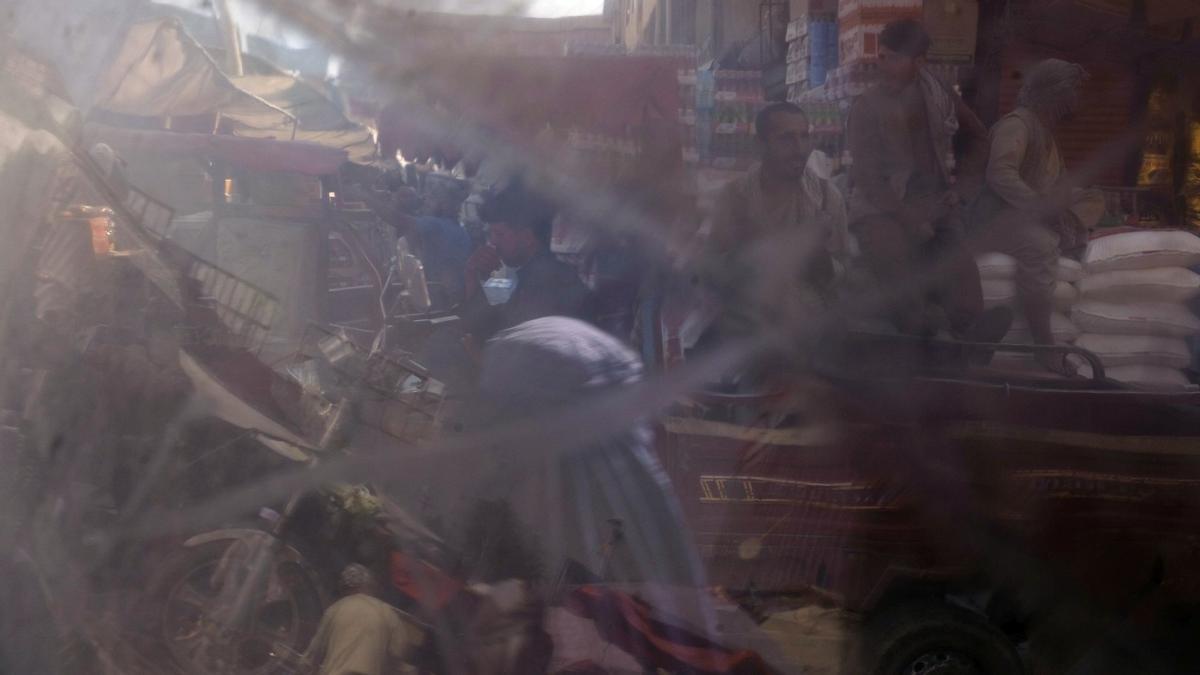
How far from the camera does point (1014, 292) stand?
12.8 ft

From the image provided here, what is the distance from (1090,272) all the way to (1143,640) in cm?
144

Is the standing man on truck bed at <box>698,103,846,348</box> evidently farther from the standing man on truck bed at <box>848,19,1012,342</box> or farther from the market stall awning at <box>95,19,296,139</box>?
the market stall awning at <box>95,19,296,139</box>

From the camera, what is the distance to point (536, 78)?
3.12 m

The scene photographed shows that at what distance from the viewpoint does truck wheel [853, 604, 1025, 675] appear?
324cm

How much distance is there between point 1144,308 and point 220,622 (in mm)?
3478

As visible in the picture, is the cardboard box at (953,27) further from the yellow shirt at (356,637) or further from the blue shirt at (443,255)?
the yellow shirt at (356,637)

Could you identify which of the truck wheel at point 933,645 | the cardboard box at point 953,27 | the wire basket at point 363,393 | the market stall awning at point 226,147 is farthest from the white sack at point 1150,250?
the market stall awning at point 226,147

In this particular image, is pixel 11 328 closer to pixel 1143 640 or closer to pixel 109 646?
pixel 109 646

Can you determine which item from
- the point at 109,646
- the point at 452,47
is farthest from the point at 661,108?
the point at 109,646

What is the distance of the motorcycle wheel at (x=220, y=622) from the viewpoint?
2.90m

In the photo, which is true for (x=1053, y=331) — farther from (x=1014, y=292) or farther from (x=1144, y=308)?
(x=1144, y=308)

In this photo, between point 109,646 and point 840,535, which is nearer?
point 109,646

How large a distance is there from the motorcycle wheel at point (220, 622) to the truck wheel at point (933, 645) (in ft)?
5.82

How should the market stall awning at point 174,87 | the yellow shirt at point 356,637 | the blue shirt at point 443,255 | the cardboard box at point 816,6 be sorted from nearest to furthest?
the yellow shirt at point 356,637 < the market stall awning at point 174,87 < the blue shirt at point 443,255 < the cardboard box at point 816,6
